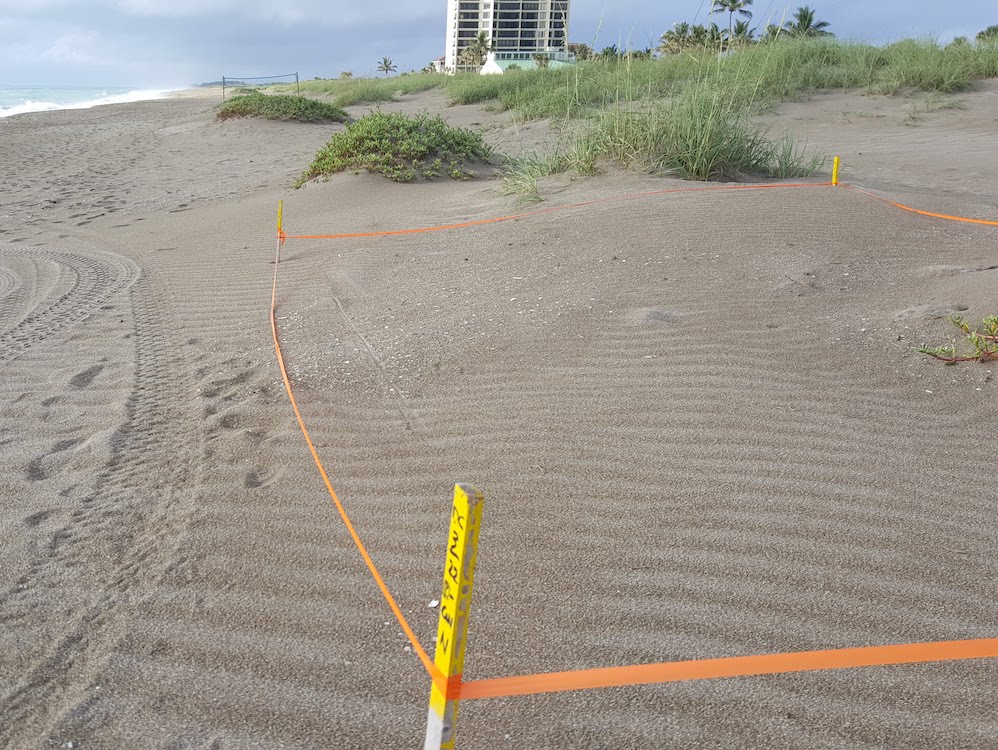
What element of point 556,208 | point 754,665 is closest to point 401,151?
point 556,208

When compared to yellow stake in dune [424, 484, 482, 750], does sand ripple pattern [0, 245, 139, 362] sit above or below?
below

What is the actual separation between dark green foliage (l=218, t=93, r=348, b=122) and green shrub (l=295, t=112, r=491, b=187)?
25.4 ft

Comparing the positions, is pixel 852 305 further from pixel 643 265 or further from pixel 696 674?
pixel 696 674

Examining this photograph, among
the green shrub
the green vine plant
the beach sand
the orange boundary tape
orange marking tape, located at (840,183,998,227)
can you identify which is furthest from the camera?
the green shrub

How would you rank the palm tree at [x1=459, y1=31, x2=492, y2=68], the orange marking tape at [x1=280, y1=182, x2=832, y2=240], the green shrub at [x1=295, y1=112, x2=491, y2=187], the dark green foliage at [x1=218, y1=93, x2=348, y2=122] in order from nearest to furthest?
the orange marking tape at [x1=280, y1=182, x2=832, y2=240]
the green shrub at [x1=295, y1=112, x2=491, y2=187]
the dark green foliage at [x1=218, y1=93, x2=348, y2=122]
the palm tree at [x1=459, y1=31, x2=492, y2=68]

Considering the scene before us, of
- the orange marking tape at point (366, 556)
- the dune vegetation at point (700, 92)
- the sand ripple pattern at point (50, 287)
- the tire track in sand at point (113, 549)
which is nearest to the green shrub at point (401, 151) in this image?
the dune vegetation at point (700, 92)

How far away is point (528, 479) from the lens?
3262 mm

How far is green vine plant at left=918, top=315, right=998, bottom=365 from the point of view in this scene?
153 inches

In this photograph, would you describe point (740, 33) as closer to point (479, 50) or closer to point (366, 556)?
point (366, 556)

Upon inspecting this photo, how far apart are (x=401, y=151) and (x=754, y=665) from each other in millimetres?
9117

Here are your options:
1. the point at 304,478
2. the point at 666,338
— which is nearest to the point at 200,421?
the point at 304,478

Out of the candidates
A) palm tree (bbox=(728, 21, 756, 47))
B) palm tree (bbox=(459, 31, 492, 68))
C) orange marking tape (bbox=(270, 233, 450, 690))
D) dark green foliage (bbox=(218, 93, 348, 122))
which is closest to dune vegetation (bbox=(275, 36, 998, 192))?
palm tree (bbox=(728, 21, 756, 47))

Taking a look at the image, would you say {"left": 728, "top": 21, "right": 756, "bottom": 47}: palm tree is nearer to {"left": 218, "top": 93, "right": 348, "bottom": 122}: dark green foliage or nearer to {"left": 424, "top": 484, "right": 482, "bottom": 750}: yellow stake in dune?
{"left": 424, "top": 484, "right": 482, "bottom": 750}: yellow stake in dune

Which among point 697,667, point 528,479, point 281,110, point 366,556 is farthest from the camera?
point 281,110
